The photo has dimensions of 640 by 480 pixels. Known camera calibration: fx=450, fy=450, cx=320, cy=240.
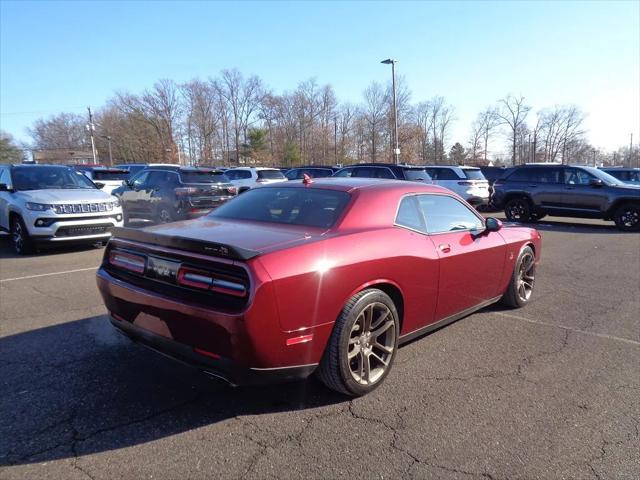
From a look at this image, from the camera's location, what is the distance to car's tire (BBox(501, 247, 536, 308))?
200 inches

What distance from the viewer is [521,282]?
5285mm

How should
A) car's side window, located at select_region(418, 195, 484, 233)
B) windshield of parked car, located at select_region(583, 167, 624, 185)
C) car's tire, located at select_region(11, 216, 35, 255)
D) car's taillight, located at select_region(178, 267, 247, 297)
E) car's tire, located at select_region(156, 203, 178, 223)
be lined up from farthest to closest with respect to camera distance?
windshield of parked car, located at select_region(583, 167, 624, 185) → car's tire, located at select_region(156, 203, 178, 223) → car's tire, located at select_region(11, 216, 35, 255) → car's side window, located at select_region(418, 195, 484, 233) → car's taillight, located at select_region(178, 267, 247, 297)

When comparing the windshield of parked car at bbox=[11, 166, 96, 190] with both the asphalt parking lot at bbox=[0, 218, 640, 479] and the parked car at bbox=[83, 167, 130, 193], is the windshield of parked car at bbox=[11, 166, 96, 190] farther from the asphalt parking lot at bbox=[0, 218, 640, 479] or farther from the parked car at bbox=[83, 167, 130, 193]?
the asphalt parking lot at bbox=[0, 218, 640, 479]

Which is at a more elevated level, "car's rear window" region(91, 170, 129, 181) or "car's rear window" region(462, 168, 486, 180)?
"car's rear window" region(91, 170, 129, 181)

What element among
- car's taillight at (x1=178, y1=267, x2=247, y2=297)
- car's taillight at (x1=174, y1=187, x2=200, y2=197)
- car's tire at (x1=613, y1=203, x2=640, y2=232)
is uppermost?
car's taillight at (x1=174, y1=187, x2=200, y2=197)

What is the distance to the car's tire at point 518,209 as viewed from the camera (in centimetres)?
1473

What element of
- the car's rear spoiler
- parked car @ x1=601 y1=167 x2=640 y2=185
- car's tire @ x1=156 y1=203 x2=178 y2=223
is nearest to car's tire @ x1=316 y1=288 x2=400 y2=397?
the car's rear spoiler

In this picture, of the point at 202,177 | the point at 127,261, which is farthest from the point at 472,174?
the point at 127,261

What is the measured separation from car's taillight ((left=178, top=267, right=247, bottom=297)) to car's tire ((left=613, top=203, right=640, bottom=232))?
45.1ft

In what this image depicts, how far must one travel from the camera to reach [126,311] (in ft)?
10.6

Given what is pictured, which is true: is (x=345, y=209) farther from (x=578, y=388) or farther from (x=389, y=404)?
(x=578, y=388)

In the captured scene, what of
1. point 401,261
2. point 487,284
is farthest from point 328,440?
point 487,284

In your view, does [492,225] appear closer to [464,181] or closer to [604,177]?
[604,177]

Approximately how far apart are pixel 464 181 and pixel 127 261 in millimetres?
14754
